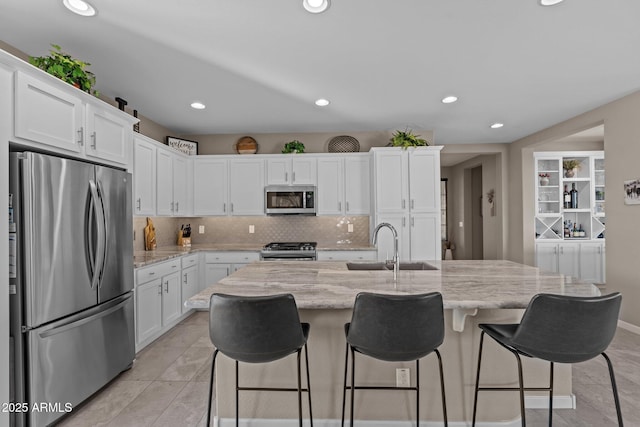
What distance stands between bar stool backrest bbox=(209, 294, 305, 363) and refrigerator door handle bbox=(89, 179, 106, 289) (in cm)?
133

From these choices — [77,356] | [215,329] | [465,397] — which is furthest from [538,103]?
[77,356]

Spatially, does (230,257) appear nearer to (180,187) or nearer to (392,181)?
(180,187)

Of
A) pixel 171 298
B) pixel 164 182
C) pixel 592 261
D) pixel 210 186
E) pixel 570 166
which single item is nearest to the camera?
pixel 171 298

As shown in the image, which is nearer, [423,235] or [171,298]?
[171,298]

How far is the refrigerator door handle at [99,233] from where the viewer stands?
7.72ft

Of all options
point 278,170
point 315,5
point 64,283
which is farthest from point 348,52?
point 64,283

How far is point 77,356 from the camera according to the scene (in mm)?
2225

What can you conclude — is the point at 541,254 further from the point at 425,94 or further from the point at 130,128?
the point at 130,128

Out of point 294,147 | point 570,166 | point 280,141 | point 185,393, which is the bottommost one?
point 185,393

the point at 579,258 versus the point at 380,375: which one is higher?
the point at 579,258

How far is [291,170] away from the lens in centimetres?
488

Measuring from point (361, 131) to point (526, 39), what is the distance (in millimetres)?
2855

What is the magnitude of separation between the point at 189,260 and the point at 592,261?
660cm

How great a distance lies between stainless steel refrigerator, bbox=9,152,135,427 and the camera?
1908mm
